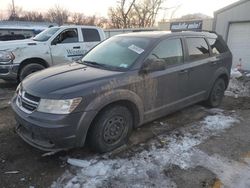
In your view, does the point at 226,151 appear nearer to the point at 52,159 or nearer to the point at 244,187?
the point at 244,187

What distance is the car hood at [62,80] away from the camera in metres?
3.28

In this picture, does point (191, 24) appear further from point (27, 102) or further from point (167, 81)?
point (27, 102)

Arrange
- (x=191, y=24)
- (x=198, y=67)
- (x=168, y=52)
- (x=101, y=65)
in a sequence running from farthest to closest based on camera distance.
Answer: (x=191, y=24) → (x=198, y=67) → (x=168, y=52) → (x=101, y=65)

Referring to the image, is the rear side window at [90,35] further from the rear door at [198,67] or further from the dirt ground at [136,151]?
the rear door at [198,67]

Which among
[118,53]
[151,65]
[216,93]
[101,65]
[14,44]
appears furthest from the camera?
[14,44]

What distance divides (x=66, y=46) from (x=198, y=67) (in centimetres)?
488

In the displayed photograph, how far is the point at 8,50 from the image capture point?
7227 millimetres

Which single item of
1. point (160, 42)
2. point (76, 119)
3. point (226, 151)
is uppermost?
point (160, 42)

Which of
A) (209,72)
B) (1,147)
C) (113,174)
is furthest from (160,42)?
(1,147)

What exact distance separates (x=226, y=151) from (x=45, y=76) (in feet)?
9.97

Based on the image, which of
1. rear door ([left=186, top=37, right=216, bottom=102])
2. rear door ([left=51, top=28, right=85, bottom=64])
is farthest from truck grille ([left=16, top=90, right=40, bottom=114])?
rear door ([left=51, top=28, right=85, bottom=64])

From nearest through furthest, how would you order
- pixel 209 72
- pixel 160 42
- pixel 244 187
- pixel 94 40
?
pixel 244 187
pixel 160 42
pixel 209 72
pixel 94 40

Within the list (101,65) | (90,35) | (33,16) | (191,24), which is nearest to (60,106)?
(101,65)

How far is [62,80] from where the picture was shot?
354 cm
